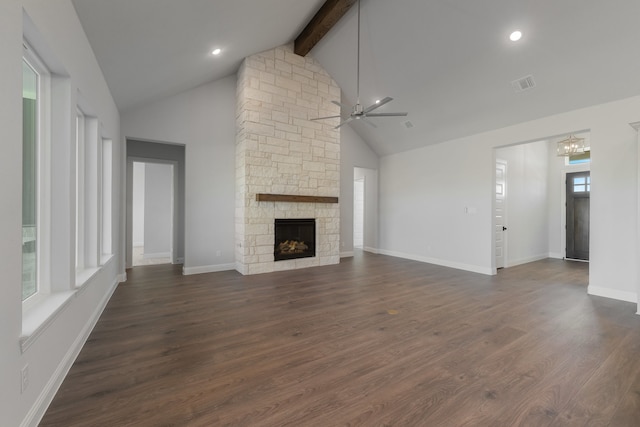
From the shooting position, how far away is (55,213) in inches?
86.9

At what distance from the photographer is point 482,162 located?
18.6ft

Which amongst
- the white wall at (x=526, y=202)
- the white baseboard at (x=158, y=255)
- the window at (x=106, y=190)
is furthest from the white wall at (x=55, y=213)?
the white wall at (x=526, y=202)

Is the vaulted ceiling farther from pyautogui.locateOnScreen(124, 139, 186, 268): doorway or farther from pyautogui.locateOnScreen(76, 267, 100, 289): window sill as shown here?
pyautogui.locateOnScreen(76, 267, 100, 289): window sill

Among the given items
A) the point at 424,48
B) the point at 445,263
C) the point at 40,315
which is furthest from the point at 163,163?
the point at 445,263

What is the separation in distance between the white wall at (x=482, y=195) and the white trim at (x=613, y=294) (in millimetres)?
10

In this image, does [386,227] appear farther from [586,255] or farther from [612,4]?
[612,4]

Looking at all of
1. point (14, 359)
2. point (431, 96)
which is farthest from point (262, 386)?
point (431, 96)

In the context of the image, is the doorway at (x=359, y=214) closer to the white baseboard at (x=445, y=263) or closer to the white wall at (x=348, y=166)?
the white wall at (x=348, y=166)

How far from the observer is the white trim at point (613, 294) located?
12.6 feet

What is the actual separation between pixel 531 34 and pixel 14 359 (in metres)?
5.74

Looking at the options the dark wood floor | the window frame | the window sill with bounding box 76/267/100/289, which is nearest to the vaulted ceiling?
the window frame

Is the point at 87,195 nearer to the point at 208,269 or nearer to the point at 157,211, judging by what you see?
the point at 208,269

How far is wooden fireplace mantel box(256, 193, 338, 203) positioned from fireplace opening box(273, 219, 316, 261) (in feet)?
1.45

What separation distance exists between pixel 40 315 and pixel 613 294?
640cm
